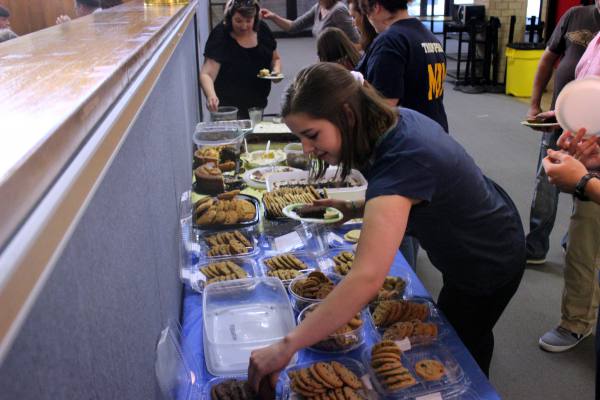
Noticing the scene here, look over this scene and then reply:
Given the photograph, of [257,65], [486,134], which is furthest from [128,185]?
[486,134]

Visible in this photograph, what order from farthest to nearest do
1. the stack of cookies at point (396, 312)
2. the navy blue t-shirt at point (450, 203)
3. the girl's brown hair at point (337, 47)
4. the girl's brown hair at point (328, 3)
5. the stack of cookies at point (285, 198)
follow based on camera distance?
the girl's brown hair at point (328, 3), the girl's brown hair at point (337, 47), the stack of cookies at point (285, 198), the stack of cookies at point (396, 312), the navy blue t-shirt at point (450, 203)

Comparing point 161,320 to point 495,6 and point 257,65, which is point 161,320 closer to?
point 257,65

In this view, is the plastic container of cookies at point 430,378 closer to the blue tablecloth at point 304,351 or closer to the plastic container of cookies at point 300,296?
the blue tablecloth at point 304,351

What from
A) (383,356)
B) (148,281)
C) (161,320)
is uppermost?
(148,281)

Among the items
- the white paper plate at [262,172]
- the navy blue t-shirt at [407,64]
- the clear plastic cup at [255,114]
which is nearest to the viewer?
the navy blue t-shirt at [407,64]

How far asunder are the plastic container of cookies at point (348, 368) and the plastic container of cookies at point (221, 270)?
1.59 feet

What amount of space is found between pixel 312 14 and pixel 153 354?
14.2ft

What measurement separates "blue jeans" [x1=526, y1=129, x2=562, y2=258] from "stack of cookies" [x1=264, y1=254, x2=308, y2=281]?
1.90 m

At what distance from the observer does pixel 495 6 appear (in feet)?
27.3

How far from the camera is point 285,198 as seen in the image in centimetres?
245

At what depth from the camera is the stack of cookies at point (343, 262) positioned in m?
1.85

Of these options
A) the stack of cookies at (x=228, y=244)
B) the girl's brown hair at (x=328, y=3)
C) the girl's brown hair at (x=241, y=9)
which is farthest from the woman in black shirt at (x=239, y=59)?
the stack of cookies at (x=228, y=244)

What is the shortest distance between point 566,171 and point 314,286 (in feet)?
2.76

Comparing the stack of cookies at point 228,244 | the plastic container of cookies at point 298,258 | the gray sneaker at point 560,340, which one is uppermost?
the stack of cookies at point 228,244
